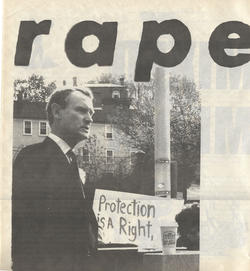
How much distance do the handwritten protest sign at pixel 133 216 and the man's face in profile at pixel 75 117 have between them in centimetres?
7

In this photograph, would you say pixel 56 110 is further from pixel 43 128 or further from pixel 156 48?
pixel 156 48

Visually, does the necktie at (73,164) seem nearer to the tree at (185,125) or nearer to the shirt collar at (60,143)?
the shirt collar at (60,143)

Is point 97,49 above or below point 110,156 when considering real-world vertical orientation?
above

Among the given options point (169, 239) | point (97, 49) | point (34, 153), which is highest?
point (97, 49)

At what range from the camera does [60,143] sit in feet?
1.56

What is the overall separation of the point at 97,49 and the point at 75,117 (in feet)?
0.28

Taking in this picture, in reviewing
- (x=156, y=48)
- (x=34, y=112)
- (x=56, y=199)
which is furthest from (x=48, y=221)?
(x=156, y=48)

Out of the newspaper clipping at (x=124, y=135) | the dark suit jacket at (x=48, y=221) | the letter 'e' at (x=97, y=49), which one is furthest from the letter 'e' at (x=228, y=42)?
the dark suit jacket at (x=48, y=221)

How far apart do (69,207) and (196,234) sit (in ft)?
0.50

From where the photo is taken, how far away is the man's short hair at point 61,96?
48cm

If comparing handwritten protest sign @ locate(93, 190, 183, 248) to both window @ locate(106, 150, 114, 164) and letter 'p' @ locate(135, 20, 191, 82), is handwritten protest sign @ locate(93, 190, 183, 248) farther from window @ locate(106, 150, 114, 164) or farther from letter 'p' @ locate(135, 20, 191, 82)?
letter 'p' @ locate(135, 20, 191, 82)

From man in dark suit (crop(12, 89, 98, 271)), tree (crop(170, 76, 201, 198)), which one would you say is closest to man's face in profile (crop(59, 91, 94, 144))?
man in dark suit (crop(12, 89, 98, 271))

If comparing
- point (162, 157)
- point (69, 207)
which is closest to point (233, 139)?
point (162, 157)

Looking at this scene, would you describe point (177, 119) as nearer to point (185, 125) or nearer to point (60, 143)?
point (185, 125)
